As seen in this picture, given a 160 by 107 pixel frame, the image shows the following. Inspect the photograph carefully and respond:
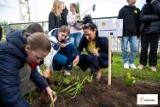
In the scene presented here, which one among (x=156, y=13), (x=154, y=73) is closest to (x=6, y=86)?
(x=154, y=73)

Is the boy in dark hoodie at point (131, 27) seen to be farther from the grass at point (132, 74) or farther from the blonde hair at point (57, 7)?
the blonde hair at point (57, 7)

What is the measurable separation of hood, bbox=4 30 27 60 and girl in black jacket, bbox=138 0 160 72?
3.58 meters

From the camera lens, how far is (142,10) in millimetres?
5211

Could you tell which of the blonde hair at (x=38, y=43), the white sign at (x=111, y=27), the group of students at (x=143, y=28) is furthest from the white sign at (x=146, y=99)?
the group of students at (x=143, y=28)

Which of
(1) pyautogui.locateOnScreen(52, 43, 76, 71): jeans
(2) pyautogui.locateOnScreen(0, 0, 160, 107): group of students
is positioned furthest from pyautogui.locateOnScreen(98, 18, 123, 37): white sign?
(1) pyautogui.locateOnScreen(52, 43, 76, 71): jeans

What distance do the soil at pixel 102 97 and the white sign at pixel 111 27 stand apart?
0.78 metres

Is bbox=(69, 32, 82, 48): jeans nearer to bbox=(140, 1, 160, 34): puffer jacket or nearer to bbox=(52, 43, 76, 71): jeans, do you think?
bbox=(52, 43, 76, 71): jeans

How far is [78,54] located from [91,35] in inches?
19.3

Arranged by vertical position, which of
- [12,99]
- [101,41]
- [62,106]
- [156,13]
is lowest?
[62,106]

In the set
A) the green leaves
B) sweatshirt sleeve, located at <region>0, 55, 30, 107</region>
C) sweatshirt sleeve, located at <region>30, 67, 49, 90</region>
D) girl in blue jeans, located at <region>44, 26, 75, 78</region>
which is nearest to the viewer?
sweatshirt sleeve, located at <region>0, 55, 30, 107</region>

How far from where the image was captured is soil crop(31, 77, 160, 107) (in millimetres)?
2998

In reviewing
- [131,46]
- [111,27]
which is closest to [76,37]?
[131,46]

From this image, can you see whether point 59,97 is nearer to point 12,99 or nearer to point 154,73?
point 12,99

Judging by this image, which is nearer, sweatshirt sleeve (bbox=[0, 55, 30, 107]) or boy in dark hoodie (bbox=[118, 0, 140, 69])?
sweatshirt sleeve (bbox=[0, 55, 30, 107])
